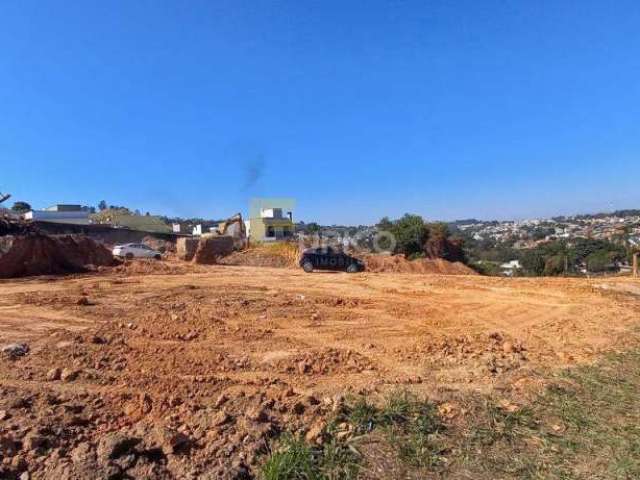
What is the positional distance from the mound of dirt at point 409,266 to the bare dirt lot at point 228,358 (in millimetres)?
12368

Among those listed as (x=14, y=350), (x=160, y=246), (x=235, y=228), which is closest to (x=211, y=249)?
(x=160, y=246)

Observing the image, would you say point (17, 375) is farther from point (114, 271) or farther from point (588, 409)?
point (114, 271)

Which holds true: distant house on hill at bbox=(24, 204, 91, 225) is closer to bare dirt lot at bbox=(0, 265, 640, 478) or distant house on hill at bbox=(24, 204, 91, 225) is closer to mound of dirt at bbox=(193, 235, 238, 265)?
mound of dirt at bbox=(193, 235, 238, 265)

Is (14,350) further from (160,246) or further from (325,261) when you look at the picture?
(160,246)

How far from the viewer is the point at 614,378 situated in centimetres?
607

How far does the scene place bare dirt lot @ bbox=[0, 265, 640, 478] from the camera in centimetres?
398

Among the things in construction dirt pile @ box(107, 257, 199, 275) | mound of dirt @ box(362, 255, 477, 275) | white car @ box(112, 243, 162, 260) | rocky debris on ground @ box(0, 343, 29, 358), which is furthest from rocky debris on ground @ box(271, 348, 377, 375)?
white car @ box(112, 243, 162, 260)

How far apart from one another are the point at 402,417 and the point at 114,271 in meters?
18.2

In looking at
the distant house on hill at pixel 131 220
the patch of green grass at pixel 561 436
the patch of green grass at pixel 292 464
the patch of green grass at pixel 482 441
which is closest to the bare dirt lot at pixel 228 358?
the patch of green grass at pixel 292 464

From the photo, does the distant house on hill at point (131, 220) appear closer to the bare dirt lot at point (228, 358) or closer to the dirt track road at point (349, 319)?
the dirt track road at point (349, 319)

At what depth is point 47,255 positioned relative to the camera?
19.9m

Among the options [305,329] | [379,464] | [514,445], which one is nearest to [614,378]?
[514,445]

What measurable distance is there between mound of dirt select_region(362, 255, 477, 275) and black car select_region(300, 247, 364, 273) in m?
3.49

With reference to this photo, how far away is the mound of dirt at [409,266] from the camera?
88.2ft
